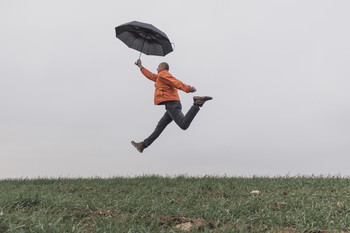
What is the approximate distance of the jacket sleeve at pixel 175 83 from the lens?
24.0 ft

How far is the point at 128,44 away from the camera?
8820mm

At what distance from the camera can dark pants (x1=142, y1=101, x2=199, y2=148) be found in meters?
7.33

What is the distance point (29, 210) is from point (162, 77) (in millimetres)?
4255

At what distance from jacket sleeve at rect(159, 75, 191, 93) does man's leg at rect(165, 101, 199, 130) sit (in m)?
0.43

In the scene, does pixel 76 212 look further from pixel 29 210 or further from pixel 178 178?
pixel 178 178

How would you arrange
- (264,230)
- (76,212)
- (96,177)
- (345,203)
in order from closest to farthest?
(264,230)
(76,212)
(345,203)
(96,177)

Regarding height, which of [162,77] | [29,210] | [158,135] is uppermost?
[162,77]

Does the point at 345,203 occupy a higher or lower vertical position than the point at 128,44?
lower

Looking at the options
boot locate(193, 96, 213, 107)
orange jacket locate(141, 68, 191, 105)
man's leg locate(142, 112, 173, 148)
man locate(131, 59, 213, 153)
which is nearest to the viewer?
boot locate(193, 96, 213, 107)

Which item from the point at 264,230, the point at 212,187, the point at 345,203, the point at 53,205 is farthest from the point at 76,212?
the point at 345,203

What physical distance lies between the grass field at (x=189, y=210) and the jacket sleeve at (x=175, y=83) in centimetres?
212

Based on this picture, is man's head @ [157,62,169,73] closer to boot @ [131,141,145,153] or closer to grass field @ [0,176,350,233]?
boot @ [131,141,145,153]

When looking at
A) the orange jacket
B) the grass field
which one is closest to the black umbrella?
the orange jacket

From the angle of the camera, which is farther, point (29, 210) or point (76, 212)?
point (29, 210)
